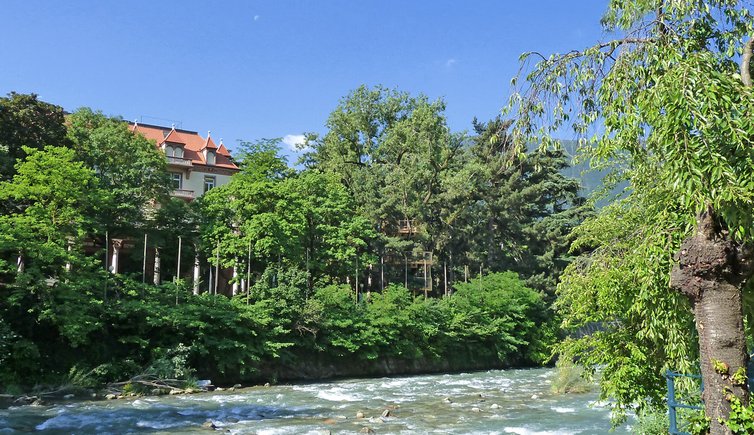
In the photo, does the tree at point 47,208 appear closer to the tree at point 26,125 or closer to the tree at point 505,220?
the tree at point 26,125

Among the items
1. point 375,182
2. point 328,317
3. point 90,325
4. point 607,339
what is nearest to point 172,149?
point 375,182

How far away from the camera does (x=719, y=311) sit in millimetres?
5984

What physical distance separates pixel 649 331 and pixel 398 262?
37.4 metres

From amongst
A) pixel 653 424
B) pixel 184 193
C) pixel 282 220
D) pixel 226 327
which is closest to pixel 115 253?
pixel 282 220

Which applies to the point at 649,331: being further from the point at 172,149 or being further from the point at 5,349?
the point at 172,149

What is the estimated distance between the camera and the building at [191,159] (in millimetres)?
51500

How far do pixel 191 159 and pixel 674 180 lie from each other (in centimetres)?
5075

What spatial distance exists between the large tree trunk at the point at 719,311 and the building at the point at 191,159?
47.5 meters

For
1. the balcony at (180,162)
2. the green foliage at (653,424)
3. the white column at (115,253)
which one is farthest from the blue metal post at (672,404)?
the balcony at (180,162)

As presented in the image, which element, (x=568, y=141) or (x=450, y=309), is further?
(x=450, y=309)

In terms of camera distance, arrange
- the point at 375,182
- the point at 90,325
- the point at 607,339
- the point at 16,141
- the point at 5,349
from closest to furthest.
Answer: the point at 607,339 → the point at 5,349 → the point at 90,325 → the point at 16,141 → the point at 375,182

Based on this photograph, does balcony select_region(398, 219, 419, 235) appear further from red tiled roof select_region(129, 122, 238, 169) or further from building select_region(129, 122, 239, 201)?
red tiled roof select_region(129, 122, 238, 169)

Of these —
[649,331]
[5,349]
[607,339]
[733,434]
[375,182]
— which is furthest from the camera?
[375,182]

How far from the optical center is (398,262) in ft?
147
